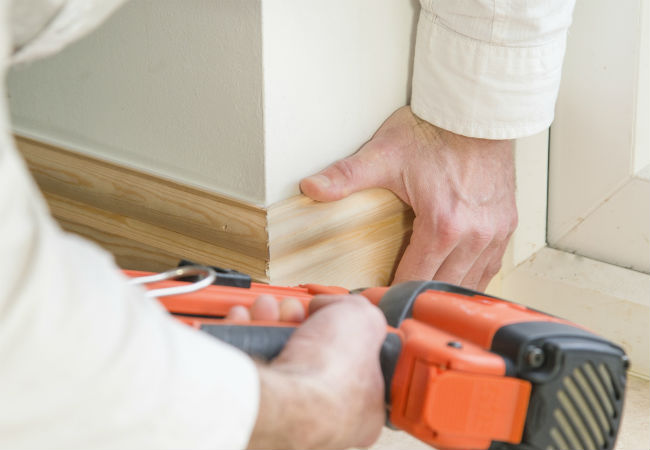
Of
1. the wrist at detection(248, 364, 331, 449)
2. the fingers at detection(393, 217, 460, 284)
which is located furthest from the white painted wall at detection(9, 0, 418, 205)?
the wrist at detection(248, 364, 331, 449)

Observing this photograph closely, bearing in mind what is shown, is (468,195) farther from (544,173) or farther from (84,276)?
(84,276)

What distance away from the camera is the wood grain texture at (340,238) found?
102cm

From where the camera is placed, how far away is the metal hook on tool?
73 centimetres

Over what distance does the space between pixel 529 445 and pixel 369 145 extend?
55 centimetres

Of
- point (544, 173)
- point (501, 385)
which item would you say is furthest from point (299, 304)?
point (544, 173)

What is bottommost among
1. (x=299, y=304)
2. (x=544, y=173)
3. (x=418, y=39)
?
(x=544, y=173)

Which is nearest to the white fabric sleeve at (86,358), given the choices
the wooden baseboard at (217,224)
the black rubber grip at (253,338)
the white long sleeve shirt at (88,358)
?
the white long sleeve shirt at (88,358)

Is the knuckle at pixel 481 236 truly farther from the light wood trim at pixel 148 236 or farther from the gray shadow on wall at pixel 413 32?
the light wood trim at pixel 148 236

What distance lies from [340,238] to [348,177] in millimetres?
83

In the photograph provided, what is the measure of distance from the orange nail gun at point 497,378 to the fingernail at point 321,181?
1.14 ft

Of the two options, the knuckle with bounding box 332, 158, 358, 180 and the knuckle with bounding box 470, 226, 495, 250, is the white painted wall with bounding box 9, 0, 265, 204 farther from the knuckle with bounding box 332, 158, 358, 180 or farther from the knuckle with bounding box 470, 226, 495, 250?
the knuckle with bounding box 470, 226, 495, 250

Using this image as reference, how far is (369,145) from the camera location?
1114mm

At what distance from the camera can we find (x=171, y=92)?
1045mm

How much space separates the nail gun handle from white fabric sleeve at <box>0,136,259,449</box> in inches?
4.7
